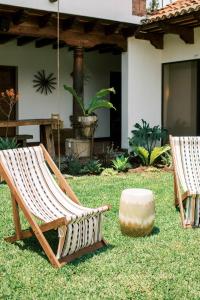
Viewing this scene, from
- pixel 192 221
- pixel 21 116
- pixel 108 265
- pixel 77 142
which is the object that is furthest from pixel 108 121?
pixel 108 265

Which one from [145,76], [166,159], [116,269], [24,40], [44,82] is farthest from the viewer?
[44,82]

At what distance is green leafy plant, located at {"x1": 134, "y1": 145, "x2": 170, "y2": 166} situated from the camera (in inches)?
414

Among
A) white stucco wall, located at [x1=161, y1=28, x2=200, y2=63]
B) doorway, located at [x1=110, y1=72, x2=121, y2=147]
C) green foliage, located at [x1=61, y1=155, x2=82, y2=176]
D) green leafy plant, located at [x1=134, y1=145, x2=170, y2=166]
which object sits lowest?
green foliage, located at [x1=61, y1=155, x2=82, y2=176]

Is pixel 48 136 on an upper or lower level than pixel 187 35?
lower

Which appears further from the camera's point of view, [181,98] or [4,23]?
[181,98]

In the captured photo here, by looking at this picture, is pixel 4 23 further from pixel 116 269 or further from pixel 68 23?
pixel 116 269

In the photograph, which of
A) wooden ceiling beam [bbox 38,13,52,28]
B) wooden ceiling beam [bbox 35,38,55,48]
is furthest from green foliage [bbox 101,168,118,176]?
wooden ceiling beam [bbox 35,38,55,48]

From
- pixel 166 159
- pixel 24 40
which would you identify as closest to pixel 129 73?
pixel 166 159

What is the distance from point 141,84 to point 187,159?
5.74 metres

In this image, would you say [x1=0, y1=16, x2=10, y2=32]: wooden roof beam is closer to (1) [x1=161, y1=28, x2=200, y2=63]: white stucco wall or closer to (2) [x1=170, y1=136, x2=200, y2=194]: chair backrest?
(1) [x1=161, y1=28, x2=200, y2=63]: white stucco wall

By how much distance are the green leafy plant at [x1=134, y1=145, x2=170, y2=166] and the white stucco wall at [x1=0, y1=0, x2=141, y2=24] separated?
3387mm

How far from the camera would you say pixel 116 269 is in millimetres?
4184

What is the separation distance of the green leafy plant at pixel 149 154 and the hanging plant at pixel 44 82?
4027 millimetres

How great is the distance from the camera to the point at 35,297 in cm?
359
